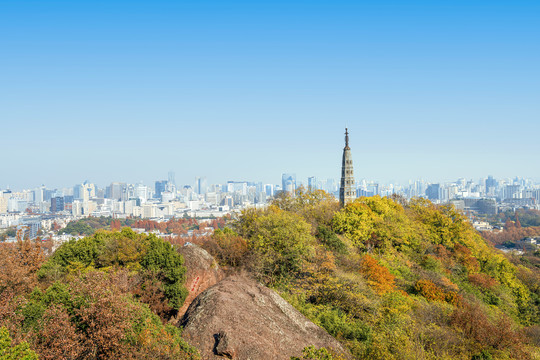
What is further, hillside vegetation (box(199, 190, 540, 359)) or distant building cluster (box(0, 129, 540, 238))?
distant building cluster (box(0, 129, 540, 238))

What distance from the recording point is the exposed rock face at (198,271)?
1338cm

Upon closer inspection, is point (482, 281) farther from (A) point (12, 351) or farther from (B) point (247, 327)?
(A) point (12, 351)

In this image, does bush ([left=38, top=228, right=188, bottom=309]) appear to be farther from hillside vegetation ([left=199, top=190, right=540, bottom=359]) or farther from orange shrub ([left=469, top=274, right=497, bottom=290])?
orange shrub ([left=469, top=274, right=497, bottom=290])

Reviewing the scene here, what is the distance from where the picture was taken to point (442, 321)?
42.7 ft

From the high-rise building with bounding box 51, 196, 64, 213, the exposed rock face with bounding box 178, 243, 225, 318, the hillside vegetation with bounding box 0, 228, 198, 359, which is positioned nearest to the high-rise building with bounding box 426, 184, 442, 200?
the high-rise building with bounding box 51, 196, 64, 213

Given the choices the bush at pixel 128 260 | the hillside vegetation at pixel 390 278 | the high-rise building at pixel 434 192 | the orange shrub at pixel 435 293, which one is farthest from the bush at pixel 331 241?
the high-rise building at pixel 434 192

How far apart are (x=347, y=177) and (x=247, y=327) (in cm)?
2484

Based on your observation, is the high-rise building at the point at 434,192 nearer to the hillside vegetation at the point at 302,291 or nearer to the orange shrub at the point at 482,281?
the hillside vegetation at the point at 302,291

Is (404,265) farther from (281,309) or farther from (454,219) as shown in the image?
(281,309)

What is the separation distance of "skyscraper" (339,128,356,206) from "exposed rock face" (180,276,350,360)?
21567mm

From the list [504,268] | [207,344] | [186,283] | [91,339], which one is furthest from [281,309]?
[504,268]

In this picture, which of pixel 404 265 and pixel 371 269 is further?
pixel 404 265

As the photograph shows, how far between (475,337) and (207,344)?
8.15 m

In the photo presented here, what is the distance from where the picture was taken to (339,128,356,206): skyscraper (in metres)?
A: 32.4
